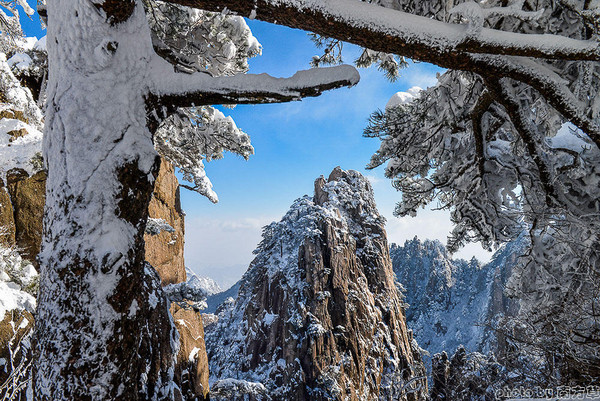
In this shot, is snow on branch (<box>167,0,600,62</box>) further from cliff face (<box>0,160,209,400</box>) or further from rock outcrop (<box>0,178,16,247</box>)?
rock outcrop (<box>0,178,16,247</box>)

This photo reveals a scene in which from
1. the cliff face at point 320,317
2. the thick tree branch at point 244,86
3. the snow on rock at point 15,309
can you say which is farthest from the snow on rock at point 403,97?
the cliff face at point 320,317

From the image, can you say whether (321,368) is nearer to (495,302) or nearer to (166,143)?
(166,143)

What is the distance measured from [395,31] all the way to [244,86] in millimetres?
919

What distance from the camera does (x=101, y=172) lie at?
5.17 feet

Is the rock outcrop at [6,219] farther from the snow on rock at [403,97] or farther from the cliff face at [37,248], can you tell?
the snow on rock at [403,97]

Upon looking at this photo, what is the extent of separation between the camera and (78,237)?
1.51 m

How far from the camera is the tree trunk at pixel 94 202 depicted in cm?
142

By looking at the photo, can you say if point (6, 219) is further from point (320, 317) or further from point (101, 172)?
point (320, 317)

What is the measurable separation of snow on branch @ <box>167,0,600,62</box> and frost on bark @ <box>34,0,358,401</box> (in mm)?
274

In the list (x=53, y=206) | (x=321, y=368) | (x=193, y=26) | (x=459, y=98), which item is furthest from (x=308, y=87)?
(x=321, y=368)

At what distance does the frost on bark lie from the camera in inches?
56.1

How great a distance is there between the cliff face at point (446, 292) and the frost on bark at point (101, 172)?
52292 millimetres

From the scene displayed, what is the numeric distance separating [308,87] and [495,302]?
197 ft

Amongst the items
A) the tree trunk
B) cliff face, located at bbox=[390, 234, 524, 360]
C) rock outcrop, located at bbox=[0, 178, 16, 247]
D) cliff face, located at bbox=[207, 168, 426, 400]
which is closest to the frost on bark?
the tree trunk
